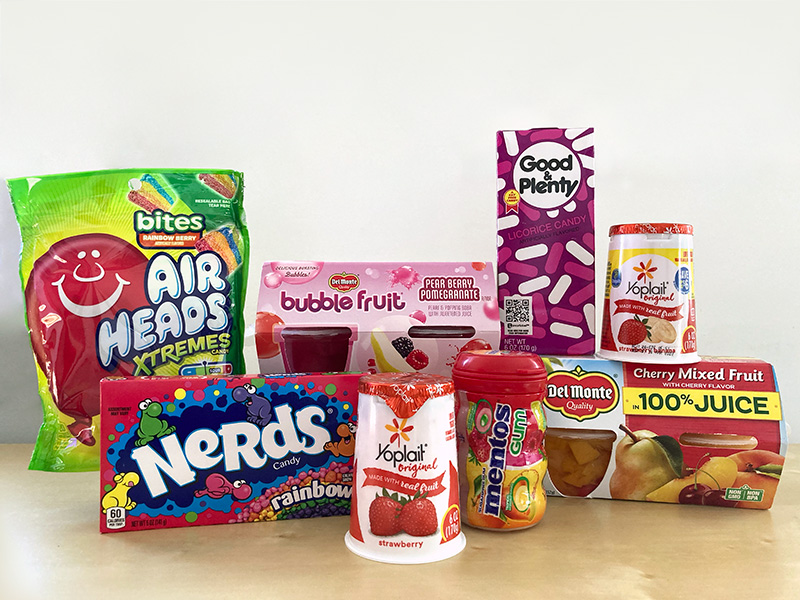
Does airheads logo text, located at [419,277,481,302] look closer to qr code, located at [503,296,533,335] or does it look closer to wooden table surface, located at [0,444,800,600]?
qr code, located at [503,296,533,335]

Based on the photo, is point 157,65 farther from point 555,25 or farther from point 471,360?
point 471,360

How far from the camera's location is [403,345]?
986mm

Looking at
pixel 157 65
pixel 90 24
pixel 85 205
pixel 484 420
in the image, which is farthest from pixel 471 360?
pixel 90 24

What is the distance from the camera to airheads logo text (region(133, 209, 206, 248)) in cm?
105

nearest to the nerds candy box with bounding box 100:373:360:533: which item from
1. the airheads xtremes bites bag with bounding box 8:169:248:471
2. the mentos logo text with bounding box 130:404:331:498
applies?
the mentos logo text with bounding box 130:404:331:498

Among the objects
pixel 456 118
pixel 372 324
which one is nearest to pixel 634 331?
pixel 372 324

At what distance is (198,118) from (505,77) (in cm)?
63

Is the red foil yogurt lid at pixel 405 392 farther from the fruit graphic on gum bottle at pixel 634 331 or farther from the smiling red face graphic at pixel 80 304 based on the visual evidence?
the smiling red face graphic at pixel 80 304

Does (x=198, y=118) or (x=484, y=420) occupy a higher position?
(x=198, y=118)

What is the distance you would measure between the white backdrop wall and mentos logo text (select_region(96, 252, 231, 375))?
231mm

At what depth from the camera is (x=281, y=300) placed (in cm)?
100

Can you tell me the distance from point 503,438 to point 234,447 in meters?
0.36

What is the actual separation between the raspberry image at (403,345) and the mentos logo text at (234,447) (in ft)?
0.58

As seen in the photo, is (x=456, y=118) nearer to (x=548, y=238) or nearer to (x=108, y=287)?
(x=548, y=238)
